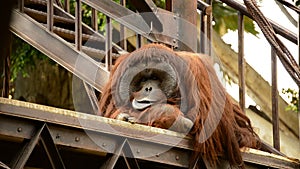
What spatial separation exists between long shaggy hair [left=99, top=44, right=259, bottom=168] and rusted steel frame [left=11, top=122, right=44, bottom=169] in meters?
0.94

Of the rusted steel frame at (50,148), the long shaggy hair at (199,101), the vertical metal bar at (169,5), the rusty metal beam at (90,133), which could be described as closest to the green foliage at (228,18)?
the vertical metal bar at (169,5)

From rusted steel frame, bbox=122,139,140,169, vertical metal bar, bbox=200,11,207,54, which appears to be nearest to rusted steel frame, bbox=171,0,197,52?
vertical metal bar, bbox=200,11,207,54

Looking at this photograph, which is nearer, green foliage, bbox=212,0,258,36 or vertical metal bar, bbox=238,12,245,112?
vertical metal bar, bbox=238,12,245,112

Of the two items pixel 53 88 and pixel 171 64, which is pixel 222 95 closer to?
pixel 171 64

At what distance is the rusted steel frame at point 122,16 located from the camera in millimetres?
4270

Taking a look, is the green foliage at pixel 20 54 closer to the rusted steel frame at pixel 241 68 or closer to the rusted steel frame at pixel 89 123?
the rusted steel frame at pixel 241 68

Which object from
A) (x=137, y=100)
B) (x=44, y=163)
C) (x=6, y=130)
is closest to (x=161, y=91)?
(x=137, y=100)

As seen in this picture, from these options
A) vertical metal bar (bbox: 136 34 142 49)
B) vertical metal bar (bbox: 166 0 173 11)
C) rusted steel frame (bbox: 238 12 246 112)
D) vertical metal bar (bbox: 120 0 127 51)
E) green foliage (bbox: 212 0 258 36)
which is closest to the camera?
rusted steel frame (bbox: 238 12 246 112)

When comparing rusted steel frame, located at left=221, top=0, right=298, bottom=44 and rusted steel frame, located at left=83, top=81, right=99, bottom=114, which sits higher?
rusted steel frame, located at left=221, top=0, right=298, bottom=44

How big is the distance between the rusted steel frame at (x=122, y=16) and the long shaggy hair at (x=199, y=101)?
0.82 meters

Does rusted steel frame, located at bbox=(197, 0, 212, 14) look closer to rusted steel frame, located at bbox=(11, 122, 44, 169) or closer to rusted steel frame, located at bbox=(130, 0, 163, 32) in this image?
rusted steel frame, located at bbox=(130, 0, 163, 32)

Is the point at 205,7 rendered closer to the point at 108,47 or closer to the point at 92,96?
the point at 108,47

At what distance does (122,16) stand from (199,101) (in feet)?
4.27

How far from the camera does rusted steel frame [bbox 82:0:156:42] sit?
4.27 m
